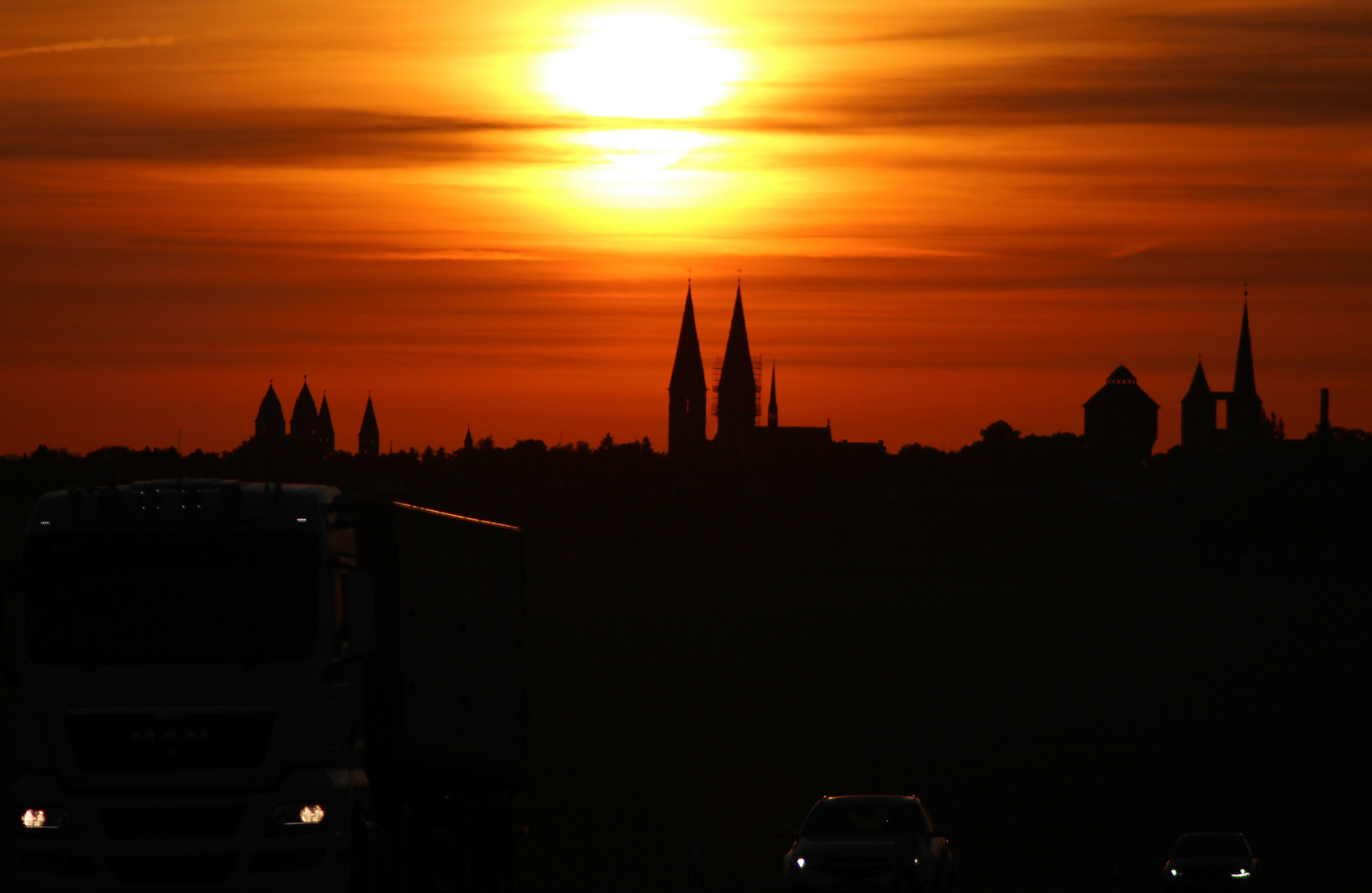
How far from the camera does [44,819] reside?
1433 cm

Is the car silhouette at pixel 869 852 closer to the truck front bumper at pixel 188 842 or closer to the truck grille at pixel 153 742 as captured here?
the truck front bumper at pixel 188 842

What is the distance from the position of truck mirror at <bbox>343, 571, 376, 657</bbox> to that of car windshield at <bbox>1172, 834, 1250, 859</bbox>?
42.4 feet

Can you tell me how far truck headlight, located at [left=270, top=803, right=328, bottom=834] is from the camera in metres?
14.3

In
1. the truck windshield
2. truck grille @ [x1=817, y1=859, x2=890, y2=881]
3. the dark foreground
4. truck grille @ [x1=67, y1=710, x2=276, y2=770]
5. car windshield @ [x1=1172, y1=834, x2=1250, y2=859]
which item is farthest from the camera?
the dark foreground

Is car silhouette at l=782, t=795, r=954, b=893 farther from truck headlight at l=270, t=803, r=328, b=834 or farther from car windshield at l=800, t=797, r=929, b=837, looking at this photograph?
truck headlight at l=270, t=803, r=328, b=834

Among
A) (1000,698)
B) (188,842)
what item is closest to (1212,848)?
(188,842)

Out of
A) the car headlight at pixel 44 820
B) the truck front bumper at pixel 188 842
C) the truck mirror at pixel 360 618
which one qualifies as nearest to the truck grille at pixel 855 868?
the truck front bumper at pixel 188 842

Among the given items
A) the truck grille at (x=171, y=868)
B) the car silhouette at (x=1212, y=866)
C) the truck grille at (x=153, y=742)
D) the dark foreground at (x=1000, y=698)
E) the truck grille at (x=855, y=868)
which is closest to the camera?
the truck grille at (x=171, y=868)

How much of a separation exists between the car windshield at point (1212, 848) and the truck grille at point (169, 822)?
13.4 meters

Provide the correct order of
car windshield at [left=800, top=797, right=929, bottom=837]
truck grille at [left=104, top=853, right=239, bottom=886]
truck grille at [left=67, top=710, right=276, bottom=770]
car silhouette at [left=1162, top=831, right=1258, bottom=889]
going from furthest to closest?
1. car silhouette at [left=1162, top=831, right=1258, bottom=889]
2. car windshield at [left=800, top=797, right=929, bottom=837]
3. truck grille at [left=67, top=710, right=276, bottom=770]
4. truck grille at [left=104, top=853, right=239, bottom=886]

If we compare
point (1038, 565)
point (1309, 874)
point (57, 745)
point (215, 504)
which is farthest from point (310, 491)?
point (1038, 565)

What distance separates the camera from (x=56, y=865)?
14281 millimetres

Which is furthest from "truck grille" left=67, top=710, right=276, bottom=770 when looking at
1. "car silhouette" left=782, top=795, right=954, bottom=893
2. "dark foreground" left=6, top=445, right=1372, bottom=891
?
"dark foreground" left=6, top=445, right=1372, bottom=891

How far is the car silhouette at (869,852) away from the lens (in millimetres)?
19984
